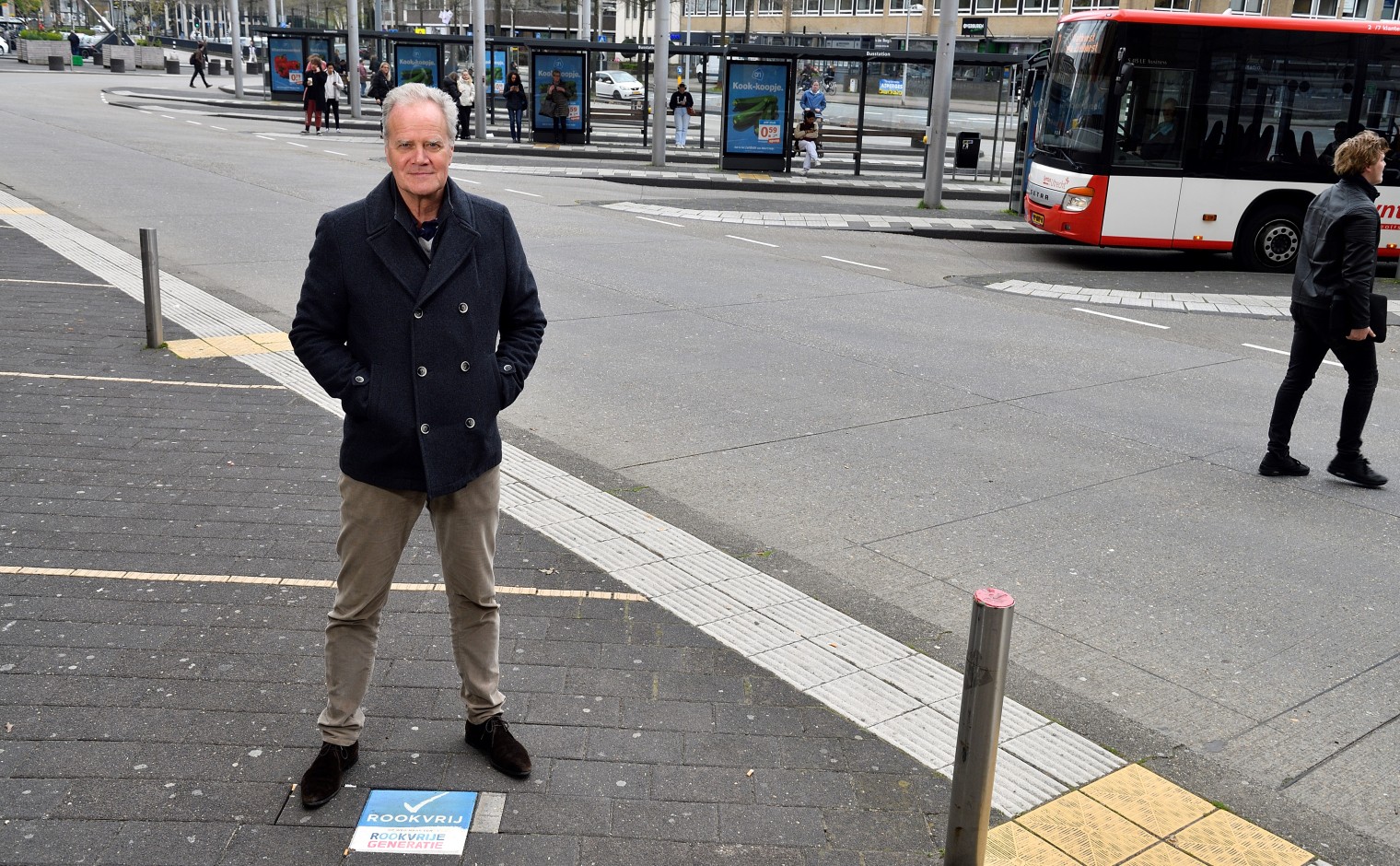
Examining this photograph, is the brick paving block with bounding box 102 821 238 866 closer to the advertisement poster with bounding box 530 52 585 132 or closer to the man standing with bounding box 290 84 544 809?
the man standing with bounding box 290 84 544 809

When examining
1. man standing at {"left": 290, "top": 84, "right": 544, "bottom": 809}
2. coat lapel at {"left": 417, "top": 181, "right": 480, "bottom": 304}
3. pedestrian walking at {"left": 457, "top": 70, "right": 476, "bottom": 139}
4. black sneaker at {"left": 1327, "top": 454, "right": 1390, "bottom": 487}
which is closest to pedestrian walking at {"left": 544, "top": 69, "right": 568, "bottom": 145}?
pedestrian walking at {"left": 457, "top": 70, "right": 476, "bottom": 139}

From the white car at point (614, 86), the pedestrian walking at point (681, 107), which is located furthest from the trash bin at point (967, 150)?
the white car at point (614, 86)

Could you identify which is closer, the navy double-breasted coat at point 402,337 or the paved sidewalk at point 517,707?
the navy double-breasted coat at point 402,337

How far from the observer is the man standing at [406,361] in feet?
10.8

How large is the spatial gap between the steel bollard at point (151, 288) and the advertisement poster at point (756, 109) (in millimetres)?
19122

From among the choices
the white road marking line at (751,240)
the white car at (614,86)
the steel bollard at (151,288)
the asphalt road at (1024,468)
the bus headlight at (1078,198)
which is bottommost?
the asphalt road at (1024,468)

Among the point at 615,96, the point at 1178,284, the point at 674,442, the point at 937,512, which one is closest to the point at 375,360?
the point at 937,512

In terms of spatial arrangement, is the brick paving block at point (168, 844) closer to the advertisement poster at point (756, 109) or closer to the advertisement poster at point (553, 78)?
the advertisement poster at point (756, 109)

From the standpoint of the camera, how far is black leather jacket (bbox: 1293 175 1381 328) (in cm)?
687

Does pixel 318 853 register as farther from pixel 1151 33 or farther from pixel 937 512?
pixel 1151 33

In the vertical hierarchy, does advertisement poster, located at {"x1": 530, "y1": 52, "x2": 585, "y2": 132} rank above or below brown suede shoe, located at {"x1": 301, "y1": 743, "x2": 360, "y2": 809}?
above

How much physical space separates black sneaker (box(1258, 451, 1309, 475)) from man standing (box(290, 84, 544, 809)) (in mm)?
5326

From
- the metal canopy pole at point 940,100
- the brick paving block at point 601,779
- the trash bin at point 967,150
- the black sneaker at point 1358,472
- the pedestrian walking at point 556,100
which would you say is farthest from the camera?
the pedestrian walking at point 556,100

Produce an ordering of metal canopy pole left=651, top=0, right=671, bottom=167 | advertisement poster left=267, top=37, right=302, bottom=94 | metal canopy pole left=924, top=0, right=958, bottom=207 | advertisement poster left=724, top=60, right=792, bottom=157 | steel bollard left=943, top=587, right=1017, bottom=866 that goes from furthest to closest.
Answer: advertisement poster left=267, top=37, right=302, bottom=94, advertisement poster left=724, top=60, right=792, bottom=157, metal canopy pole left=651, top=0, right=671, bottom=167, metal canopy pole left=924, top=0, right=958, bottom=207, steel bollard left=943, top=587, right=1017, bottom=866
